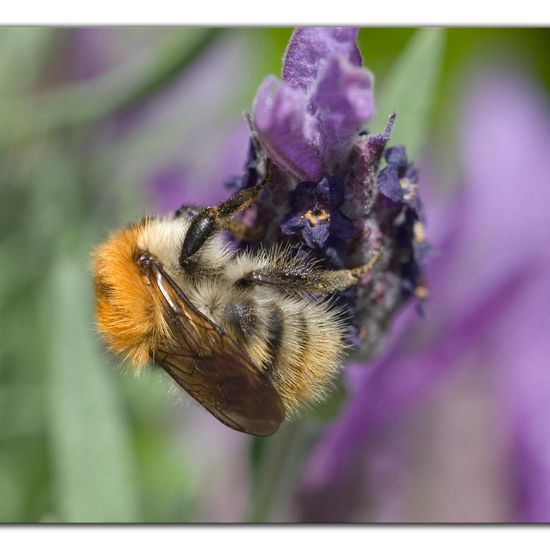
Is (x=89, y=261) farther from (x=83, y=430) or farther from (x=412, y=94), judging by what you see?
(x=412, y=94)

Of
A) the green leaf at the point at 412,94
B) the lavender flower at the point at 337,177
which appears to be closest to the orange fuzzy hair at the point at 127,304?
the lavender flower at the point at 337,177

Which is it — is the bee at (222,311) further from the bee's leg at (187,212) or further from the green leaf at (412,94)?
the green leaf at (412,94)

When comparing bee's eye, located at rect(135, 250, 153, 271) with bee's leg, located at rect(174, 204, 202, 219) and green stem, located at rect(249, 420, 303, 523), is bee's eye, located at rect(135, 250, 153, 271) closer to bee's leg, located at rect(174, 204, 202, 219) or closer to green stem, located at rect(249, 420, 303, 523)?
bee's leg, located at rect(174, 204, 202, 219)

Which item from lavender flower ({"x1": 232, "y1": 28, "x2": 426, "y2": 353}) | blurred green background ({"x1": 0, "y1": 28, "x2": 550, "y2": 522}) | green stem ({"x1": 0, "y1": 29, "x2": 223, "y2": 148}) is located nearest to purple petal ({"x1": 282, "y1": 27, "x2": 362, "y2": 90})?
lavender flower ({"x1": 232, "y1": 28, "x2": 426, "y2": 353})

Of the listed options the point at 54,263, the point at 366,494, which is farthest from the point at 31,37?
the point at 366,494
